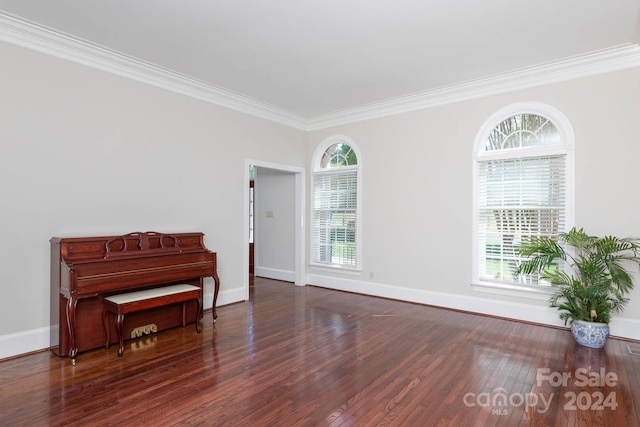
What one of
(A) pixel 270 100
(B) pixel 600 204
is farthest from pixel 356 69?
(B) pixel 600 204

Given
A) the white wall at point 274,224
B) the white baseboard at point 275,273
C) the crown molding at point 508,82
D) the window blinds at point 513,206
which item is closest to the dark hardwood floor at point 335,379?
the window blinds at point 513,206

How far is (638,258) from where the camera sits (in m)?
3.60

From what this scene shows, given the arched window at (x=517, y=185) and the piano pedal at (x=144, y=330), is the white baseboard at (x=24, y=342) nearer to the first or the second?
the piano pedal at (x=144, y=330)

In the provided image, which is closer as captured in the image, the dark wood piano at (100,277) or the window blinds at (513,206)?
the dark wood piano at (100,277)

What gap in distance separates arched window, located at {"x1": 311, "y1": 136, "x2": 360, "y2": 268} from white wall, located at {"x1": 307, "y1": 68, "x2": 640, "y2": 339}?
0.55 ft

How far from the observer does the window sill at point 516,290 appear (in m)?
4.17

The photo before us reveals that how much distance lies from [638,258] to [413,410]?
2.99 meters

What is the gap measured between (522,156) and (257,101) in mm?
3693

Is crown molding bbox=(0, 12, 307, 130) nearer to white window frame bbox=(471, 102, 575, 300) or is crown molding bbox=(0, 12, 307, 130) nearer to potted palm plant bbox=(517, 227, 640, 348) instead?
white window frame bbox=(471, 102, 575, 300)

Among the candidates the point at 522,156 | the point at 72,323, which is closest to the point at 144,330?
the point at 72,323

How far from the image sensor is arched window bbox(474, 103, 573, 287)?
4.12 meters

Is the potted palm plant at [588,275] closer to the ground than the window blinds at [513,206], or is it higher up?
closer to the ground

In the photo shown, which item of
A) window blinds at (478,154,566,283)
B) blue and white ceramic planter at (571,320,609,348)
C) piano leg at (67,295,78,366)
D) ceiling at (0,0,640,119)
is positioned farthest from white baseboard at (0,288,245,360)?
blue and white ceramic planter at (571,320,609,348)

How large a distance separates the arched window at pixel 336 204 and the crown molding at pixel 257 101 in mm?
675
